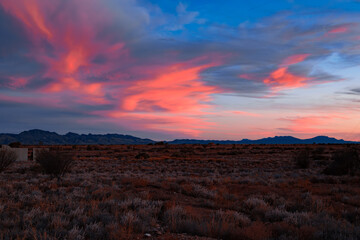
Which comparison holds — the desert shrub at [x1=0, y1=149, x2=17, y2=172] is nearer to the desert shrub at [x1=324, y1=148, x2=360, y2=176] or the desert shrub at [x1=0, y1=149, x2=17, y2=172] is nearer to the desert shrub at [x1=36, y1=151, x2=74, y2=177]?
the desert shrub at [x1=36, y1=151, x2=74, y2=177]

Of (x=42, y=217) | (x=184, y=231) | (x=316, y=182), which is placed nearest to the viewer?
(x=184, y=231)

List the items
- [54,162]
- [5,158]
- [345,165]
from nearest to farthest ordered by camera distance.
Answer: [54,162] → [5,158] → [345,165]

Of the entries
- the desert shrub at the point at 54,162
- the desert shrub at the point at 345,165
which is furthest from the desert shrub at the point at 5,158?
the desert shrub at the point at 345,165

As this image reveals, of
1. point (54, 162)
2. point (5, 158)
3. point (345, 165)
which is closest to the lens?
point (54, 162)

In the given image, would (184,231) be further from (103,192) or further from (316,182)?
(316,182)

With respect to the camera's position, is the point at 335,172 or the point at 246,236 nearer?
the point at 246,236

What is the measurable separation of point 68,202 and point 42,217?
2.24 metres

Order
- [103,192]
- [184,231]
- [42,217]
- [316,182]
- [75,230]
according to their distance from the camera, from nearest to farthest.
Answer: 1. [75,230]
2. [184,231]
3. [42,217]
4. [103,192]
5. [316,182]

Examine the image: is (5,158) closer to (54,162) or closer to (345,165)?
(54,162)

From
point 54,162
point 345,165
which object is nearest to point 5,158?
point 54,162

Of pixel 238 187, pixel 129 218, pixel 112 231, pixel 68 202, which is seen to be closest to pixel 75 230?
pixel 112 231

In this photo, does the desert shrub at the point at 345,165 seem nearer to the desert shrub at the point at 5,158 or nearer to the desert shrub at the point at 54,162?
the desert shrub at the point at 54,162

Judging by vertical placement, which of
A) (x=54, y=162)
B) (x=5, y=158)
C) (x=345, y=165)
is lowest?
(x=345, y=165)

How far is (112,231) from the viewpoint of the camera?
661 centimetres
